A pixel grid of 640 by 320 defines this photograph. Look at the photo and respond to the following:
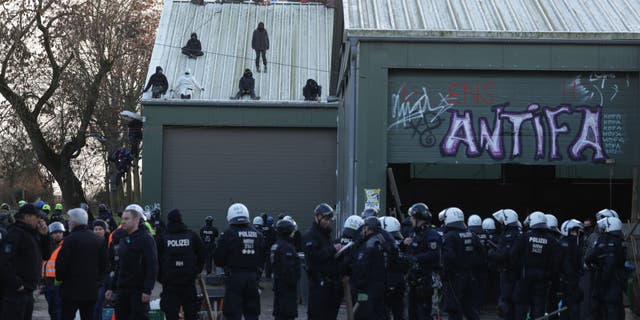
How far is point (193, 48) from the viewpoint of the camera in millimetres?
37188

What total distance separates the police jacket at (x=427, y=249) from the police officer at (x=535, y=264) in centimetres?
133

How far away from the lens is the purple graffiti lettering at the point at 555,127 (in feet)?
71.1

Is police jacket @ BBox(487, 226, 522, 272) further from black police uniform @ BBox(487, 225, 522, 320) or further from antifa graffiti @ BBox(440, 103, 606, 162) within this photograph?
antifa graffiti @ BBox(440, 103, 606, 162)

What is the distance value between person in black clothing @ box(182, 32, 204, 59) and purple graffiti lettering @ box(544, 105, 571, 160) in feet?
60.7

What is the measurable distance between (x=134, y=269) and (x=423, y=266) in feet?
15.8

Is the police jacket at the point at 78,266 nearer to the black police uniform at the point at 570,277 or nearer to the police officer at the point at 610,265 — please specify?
the black police uniform at the point at 570,277

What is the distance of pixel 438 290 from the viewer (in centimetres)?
1617

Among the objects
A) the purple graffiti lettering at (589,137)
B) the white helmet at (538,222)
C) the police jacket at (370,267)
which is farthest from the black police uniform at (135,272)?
Answer: the purple graffiti lettering at (589,137)

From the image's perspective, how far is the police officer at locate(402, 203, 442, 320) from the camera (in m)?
15.3

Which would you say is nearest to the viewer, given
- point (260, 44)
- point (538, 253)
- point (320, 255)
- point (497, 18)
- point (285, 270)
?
point (320, 255)

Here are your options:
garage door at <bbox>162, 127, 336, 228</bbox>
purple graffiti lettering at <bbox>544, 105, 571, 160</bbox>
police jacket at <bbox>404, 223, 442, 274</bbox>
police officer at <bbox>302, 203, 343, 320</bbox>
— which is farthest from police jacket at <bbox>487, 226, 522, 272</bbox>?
garage door at <bbox>162, 127, 336, 228</bbox>

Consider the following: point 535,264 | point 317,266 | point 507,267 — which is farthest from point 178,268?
point 507,267

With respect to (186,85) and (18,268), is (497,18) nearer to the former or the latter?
(18,268)

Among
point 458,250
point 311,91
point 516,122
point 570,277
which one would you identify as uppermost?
point 311,91
